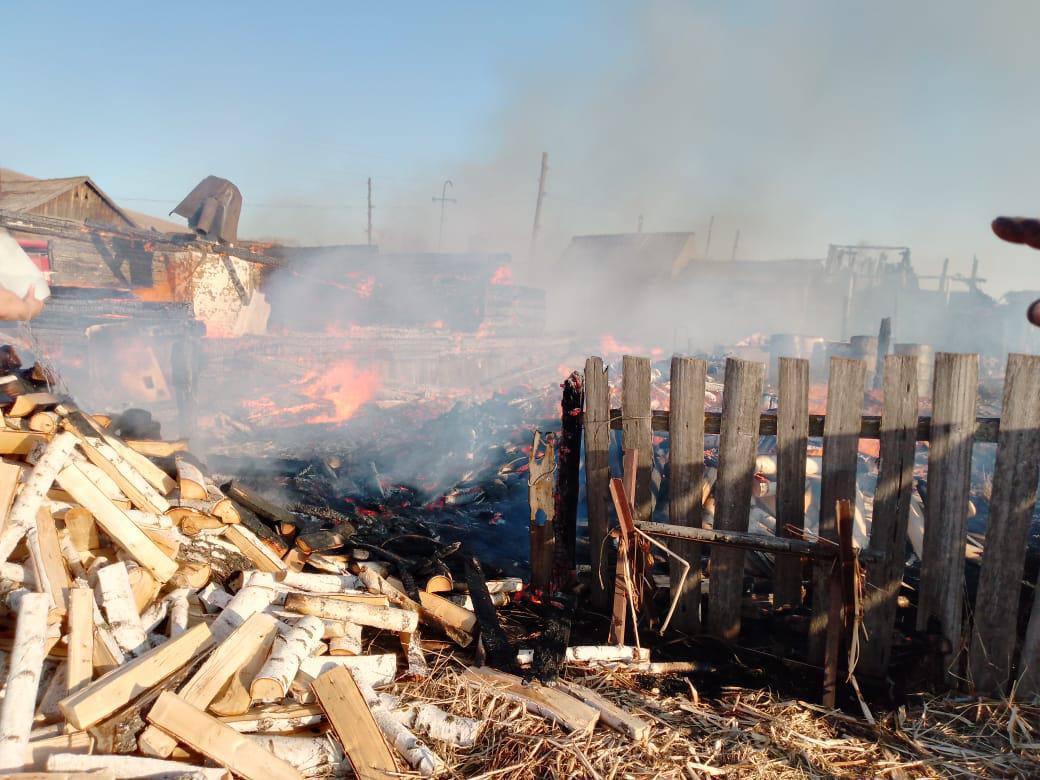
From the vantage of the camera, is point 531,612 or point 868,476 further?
point 868,476

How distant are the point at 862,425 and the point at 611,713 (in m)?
2.20

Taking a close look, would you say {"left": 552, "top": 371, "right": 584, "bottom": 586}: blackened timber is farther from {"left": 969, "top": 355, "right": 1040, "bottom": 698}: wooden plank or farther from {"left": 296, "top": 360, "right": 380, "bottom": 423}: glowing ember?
{"left": 296, "top": 360, "right": 380, "bottom": 423}: glowing ember

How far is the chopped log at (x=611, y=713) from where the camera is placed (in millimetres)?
3051

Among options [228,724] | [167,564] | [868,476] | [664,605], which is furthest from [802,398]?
[868,476]

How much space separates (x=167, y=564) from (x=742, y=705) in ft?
11.1

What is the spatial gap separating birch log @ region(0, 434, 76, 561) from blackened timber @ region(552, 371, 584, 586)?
3.14m

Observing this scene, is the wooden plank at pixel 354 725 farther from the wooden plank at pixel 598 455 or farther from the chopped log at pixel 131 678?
the wooden plank at pixel 598 455

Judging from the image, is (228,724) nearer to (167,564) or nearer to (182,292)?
(167,564)

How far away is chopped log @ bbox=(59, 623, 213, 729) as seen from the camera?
2.61 metres

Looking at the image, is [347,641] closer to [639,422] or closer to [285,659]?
[285,659]

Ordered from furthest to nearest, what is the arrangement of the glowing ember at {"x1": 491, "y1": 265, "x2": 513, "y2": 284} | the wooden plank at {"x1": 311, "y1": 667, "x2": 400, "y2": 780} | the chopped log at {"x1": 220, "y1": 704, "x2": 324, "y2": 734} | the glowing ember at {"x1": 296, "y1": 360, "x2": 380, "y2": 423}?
the glowing ember at {"x1": 491, "y1": 265, "x2": 513, "y2": 284} < the glowing ember at {"x1": 296, "y1": 360, "x2": 380, "y2": 423} < the chopped log at {"x1": 220, "y1": 704, "x2": 324, "y2": 734} < the wooden plank at {"x1": 311, "y1": 667, "x2": 400, "y2": 780}

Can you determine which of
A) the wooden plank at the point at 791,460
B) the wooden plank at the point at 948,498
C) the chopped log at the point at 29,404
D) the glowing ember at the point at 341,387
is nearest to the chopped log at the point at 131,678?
the chopped log at the point at 29,404

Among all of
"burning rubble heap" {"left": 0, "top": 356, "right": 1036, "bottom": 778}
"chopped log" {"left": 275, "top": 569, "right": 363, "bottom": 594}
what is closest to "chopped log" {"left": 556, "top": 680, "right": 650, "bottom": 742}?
"burning rubble heap" {"left": 0, "top": 356, "right": 1036, "bottom": 778}

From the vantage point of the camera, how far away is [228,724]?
2822 millimetres
